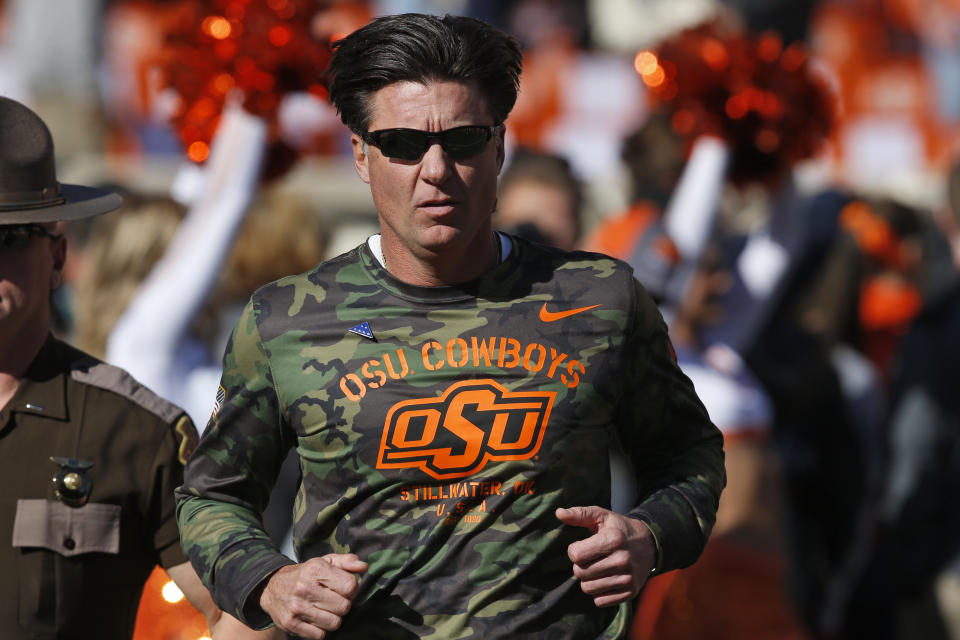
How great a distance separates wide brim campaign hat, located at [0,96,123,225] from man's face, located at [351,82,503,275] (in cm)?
83

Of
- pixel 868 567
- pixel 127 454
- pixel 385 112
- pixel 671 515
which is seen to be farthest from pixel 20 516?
pixel 868 567

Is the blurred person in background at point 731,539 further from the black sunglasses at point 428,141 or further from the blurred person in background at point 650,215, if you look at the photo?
the black sunglasses at point 428,141

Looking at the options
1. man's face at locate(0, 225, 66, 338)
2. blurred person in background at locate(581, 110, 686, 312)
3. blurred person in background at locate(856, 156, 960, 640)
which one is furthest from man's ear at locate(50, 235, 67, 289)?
blurred person in background at locate(856, 156, 960, 640)

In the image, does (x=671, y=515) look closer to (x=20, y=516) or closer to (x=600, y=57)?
(x=20, y=516)

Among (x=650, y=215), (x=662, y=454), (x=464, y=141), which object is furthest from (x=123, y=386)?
(x=650, y=215)

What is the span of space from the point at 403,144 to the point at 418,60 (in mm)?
175

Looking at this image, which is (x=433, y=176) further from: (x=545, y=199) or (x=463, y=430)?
(x=545, y=199)

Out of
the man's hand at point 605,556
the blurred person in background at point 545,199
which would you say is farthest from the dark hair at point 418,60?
the blurred person in background at point 545,199

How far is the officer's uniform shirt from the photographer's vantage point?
140 inches

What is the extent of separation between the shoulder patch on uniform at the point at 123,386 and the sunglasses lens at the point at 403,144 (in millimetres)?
926

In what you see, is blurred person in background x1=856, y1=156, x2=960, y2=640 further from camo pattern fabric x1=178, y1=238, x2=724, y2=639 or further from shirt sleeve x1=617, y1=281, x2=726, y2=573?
camo pattern fabric x1=178, y1=238, x2=724, y2=639

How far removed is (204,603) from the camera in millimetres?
3641

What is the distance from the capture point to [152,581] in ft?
14.1

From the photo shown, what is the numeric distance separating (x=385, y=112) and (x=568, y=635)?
1143mm
